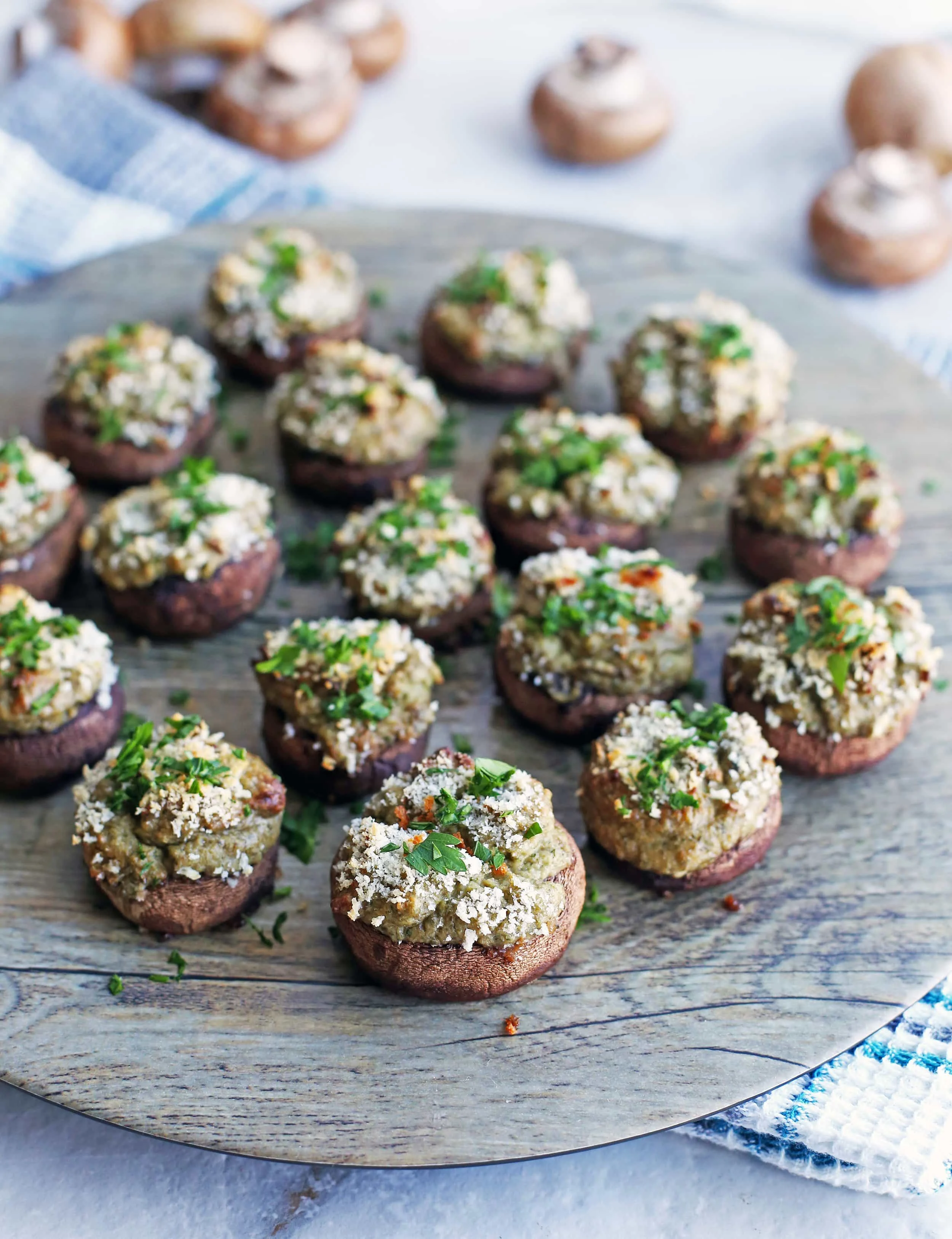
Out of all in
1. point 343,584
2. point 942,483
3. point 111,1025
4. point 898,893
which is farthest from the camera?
point 942,483

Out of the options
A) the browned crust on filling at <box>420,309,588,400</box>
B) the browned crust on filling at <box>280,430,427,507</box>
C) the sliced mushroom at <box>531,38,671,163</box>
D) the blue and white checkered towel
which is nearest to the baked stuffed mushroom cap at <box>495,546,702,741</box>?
the browned crust on filling at <box>280,430,427,507</box>

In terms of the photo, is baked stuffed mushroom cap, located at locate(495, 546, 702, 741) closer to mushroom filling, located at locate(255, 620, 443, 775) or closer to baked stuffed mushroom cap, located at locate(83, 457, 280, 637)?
mushroom filling, located at locate(255, 620, 443, 775)

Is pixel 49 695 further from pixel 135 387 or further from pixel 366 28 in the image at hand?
pixel 366 28

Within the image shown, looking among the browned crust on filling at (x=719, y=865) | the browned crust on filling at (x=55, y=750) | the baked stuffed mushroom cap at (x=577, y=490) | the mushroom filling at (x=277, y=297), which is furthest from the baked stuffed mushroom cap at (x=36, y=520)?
the browned crust on filling at (x=719, y=865)

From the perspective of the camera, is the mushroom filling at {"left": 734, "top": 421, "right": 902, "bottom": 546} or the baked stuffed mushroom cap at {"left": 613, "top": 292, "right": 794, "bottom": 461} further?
the baked stuffed mushroom cap at {"left": 613, "top": 292, "right": 794, "bottom": 461}

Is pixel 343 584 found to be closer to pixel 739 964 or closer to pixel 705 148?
pixel 739 964

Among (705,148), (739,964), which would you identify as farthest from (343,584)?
(705,148)

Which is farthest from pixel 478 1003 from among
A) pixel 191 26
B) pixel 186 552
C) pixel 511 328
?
pixel 191 26
